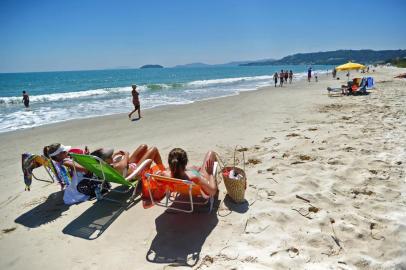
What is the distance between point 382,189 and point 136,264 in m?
3.15

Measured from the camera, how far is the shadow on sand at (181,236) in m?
2.92

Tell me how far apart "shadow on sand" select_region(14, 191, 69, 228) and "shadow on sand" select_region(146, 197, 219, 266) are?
57.2 inches

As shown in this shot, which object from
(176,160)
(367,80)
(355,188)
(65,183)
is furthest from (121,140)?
(367,80)

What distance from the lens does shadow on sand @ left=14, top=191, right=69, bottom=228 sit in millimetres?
3771

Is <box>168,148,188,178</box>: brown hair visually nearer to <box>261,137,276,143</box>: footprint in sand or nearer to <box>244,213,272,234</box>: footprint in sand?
<box>244,213,272,234</box>: footprint in sand

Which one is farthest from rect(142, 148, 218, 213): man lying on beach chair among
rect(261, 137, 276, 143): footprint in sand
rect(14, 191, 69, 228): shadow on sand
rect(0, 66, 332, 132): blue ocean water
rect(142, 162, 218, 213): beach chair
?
rect(0, 66, 332, 132): blue ocean water

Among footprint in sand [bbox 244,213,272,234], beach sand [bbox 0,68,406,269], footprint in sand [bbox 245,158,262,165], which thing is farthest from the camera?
footprint in sand [bbox 245,158,262,165]

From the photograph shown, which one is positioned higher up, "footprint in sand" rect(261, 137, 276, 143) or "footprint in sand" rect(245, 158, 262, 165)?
"footprint in sand" rect(261, 137, 276, 143)

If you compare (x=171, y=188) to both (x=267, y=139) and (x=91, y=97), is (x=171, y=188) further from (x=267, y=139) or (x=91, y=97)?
(x=91, y=97)

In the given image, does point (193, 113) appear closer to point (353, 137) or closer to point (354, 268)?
point (353, 137)

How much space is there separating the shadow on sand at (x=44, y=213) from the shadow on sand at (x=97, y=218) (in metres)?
0.38

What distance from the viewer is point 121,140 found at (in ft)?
25.2

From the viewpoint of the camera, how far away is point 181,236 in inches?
129

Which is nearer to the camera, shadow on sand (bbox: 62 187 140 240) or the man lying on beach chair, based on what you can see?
the man lying on beach chair
